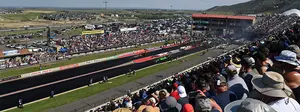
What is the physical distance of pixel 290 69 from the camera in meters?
6.26

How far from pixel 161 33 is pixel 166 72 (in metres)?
59.0

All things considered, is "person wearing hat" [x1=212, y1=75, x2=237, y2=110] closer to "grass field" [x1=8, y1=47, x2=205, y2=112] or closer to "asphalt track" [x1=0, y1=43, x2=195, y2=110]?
"grass field" [x1=8, y1=47, x2=205, y2=112]

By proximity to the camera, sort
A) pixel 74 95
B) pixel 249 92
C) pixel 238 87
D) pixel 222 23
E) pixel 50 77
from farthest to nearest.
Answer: pixel 222 23 < pixel 50 77 < pixel 74 95 < pixel 249 92 < pixel 238 87

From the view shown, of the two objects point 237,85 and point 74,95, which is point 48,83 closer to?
point 74,95

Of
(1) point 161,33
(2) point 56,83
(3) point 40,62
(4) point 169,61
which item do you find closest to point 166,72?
(4) point 169,61

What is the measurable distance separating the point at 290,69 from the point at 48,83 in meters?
35.3

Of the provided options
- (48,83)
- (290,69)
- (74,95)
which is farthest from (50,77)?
(290,69)

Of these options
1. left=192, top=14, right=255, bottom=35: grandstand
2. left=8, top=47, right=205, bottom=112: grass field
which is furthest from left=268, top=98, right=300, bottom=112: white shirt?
left=192, top=14, right=255, bottom=35: grandstand

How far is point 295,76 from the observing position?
596 centimetres

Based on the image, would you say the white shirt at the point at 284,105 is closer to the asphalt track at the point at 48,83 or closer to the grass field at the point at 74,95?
the grass field at the point at 74,95

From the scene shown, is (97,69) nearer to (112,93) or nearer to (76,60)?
(76,60)

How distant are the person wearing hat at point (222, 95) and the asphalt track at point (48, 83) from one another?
90.4ft

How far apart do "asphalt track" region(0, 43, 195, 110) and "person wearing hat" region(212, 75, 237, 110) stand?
90.4 feet

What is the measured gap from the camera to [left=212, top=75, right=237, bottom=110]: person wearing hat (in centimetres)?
631
